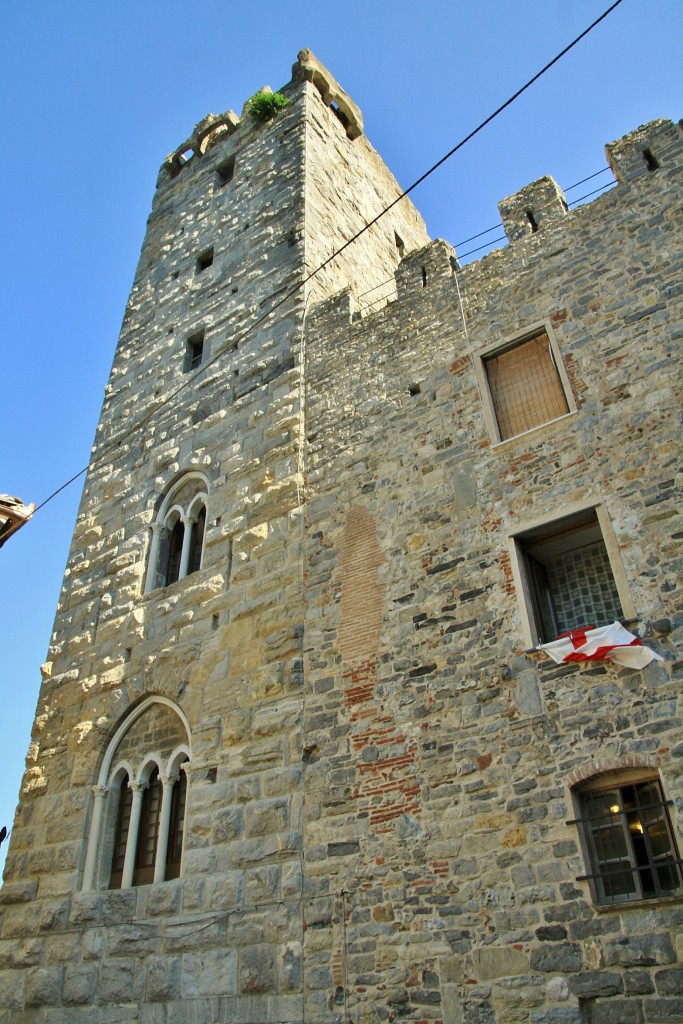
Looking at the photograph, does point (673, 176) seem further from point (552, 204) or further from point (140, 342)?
point (140, 342)

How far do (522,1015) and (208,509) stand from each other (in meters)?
6.66

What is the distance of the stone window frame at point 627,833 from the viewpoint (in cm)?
571

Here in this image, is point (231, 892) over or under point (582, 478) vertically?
under

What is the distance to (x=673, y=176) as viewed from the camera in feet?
29.2

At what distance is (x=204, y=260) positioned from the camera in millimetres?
14469

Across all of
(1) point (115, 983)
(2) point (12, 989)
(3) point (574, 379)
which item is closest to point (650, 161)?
(3) point (574, 379)

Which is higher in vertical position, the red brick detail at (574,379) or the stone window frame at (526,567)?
the red brick detail at (574,379)

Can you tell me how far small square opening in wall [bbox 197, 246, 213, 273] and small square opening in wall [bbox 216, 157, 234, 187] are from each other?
2176 millimetres

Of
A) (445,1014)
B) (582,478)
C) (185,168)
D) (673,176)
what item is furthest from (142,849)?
(185,168)

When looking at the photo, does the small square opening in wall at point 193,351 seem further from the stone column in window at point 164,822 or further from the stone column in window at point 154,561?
the stone column in window at point 164,822

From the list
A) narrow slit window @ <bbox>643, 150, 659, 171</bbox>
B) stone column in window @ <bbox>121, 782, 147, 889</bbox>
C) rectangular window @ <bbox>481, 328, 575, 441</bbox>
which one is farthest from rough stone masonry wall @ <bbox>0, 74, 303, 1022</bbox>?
narrow slit window @ <bbox>643, 150, 659, 171</bbox>

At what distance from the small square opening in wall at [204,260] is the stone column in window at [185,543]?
540 cm

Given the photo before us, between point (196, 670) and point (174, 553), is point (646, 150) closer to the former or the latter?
point (174, 553)

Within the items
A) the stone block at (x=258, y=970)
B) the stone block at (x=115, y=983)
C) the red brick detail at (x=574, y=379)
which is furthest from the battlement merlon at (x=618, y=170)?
the stone block at (x=115, y=983)
